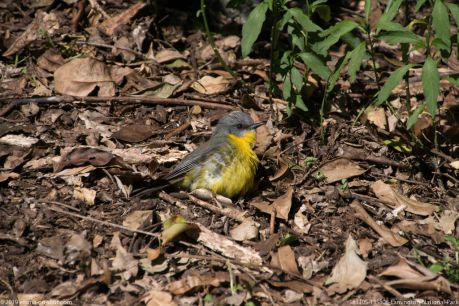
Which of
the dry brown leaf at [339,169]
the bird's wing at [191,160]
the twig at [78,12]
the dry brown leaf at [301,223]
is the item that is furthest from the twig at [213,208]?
the twig at [78,12]

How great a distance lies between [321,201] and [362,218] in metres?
0.57

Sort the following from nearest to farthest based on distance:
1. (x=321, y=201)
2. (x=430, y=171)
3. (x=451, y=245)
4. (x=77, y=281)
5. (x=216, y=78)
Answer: (x=77, y=281)
(x=451, y=245)
(x=321, y=201)
(x=430, y=171)
(x=216, y=78)

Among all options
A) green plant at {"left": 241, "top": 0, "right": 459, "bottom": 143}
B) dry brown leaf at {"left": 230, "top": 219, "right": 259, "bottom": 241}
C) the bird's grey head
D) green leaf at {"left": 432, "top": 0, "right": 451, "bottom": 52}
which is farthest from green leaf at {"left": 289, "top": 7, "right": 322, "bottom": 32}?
dry brown leaf at {"left": 230, "top": 219, "right": 259, "bottom": 241}

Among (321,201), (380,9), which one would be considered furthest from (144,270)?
(380,9)

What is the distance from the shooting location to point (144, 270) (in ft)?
16.8

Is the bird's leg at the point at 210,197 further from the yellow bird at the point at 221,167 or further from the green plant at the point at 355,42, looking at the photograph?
the green plant at the point at 355,42

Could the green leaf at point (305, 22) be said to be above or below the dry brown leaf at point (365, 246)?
above

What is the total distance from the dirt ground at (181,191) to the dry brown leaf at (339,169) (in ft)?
0.05

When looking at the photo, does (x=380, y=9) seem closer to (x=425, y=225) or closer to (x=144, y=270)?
(x=425, y=225)

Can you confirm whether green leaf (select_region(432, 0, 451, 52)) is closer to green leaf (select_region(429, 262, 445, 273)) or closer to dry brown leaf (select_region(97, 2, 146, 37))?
green leaf (select_region(429, 262, 445, 273))

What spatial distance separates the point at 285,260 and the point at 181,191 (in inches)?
69.8

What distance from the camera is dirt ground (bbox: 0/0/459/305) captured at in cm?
500

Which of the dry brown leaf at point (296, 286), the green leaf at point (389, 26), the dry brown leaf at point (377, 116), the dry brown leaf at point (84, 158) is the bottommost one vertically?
the dry brown leaf at point (296, 286)

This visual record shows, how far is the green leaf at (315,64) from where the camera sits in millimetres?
6434
